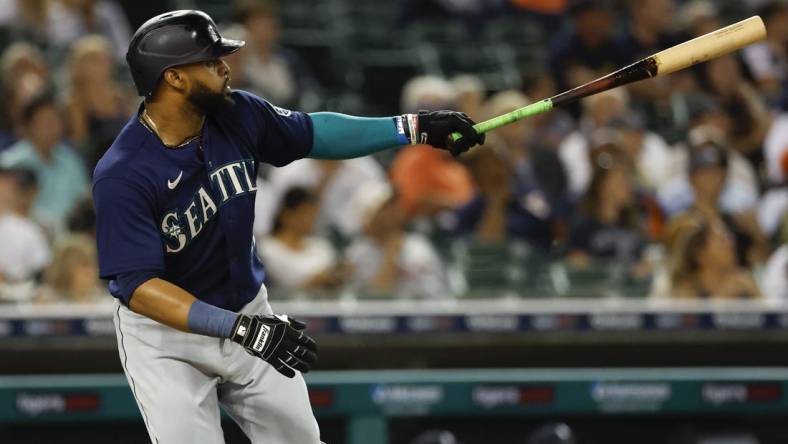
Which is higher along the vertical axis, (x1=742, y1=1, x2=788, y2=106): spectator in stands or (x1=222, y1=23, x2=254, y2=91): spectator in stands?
(x1=222, y1=23, x2=254, y2=91): spectator in stands

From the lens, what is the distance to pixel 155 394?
170 inches

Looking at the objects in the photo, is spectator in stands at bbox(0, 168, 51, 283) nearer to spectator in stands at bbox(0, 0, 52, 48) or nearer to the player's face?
spectator in stands at bbox(0, 0, 52, 48)

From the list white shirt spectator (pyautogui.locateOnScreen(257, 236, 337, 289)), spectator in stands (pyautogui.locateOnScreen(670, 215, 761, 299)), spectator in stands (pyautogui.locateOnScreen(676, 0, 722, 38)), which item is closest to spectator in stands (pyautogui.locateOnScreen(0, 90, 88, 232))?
white shirt spectator (pyautogui.locateOnScreen(257, 236, 337, 289))

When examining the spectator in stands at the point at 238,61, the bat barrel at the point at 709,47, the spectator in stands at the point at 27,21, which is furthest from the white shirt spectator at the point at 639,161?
Answer: the bat barrel at the point at 709,47

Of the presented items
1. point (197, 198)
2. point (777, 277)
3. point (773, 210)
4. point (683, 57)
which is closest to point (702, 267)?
point (777, 277)

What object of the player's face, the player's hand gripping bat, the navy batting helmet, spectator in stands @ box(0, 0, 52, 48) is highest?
spectator in stands @ box(0, 0, 52, 48)

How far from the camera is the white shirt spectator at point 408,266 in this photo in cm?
725

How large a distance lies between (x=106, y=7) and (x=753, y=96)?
14.2 ft

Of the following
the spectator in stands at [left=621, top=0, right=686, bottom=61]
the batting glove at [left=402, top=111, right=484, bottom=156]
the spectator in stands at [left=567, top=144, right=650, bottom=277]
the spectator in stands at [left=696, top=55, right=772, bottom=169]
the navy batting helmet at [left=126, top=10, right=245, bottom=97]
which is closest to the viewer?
the navy batting helmet at [left=126, top=10, right=245, bottom=97]

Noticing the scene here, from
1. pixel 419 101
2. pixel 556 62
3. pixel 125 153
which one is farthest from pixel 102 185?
pixel 556 62

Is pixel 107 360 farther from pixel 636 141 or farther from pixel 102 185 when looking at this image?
pixel 636 141

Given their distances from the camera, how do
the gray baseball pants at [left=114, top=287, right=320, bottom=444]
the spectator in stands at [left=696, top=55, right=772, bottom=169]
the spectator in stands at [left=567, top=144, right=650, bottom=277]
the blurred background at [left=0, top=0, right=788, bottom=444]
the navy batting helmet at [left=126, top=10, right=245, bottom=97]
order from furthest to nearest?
the spectator in stands at [left=696, top=55, right=772, bottom=169], the spectator in stands at [left=567, top=144, right=650, bottom=277], the blurred background at [left=0, top=0, right=788, bottom=444], the gray baseball pants at [left=114, top=287, right=320, bottom=444], the navy batting helmet at [left=126, top=10, right=245, bottom=97]

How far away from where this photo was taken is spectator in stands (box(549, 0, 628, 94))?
379 inches

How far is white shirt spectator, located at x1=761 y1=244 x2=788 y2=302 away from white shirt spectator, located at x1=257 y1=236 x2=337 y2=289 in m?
2.31
